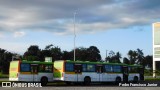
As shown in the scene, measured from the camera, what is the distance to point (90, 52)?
121750mm

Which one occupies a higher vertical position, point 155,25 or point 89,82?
point 155,25

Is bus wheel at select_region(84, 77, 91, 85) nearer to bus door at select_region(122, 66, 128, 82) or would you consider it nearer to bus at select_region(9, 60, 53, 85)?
bus at select_region(9, 60, 53, 85)

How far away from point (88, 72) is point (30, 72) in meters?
6.62

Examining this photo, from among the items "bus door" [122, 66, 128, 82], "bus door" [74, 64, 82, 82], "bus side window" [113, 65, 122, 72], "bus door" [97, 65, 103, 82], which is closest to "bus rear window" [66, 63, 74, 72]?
"bus door" [74, 64, 82, 82]

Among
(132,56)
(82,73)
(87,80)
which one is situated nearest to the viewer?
(82,73)

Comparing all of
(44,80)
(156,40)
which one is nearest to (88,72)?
(44,80)

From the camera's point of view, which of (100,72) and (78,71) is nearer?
(78,71)

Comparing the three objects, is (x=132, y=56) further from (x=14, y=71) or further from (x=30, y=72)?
(x=14, y=71)

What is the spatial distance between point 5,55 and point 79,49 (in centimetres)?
2468

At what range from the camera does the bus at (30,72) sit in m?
33.5

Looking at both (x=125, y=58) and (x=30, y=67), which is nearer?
(x=30, y=67)

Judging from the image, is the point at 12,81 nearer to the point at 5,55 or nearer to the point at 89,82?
the point at 89,82

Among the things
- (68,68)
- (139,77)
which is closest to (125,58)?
A: (139,77)

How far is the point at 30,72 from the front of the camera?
34.2 m
